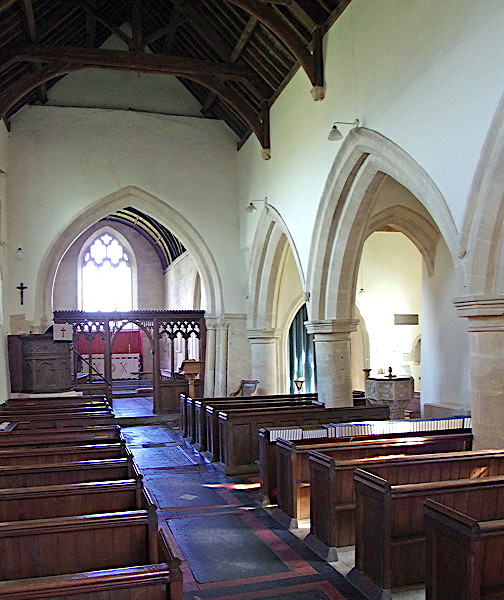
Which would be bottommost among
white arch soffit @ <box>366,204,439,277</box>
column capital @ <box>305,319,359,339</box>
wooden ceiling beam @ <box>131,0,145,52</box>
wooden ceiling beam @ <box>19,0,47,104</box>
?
column capital @ <box>305,319,359,339</box>

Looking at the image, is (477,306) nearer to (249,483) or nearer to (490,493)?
(490,493)

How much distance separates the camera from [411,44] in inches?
259

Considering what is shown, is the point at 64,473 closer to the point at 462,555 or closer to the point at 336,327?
the point at 462,555

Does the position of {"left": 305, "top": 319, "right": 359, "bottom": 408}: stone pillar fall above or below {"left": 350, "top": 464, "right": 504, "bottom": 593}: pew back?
above

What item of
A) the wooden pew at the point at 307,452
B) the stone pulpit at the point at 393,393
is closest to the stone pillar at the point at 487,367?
the wooden pew at the point at 307,452

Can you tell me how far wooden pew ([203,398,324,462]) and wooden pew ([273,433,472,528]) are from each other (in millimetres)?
2449

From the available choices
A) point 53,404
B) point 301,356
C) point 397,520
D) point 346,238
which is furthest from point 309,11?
point 301,356

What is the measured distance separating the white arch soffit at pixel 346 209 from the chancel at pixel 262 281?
37 millimetres

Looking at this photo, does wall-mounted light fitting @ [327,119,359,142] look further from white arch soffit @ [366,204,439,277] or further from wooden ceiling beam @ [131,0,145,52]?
wooden ceiling beam @ [131,0,145,52]

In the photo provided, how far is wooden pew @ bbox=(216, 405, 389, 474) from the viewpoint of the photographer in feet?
24.6

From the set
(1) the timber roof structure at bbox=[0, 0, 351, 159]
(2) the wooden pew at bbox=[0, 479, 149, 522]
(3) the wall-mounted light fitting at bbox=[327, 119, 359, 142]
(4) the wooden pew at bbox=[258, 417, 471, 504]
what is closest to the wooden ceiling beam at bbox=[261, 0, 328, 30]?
(1) the timber roof structure at bbox=[0, 0, 351, 159]

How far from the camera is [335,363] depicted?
9.18m

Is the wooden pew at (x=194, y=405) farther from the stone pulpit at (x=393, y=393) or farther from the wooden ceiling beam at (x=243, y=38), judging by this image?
the wooden ceiling beam at (x=243, y=38)

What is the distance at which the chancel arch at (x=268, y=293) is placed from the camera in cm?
1221
